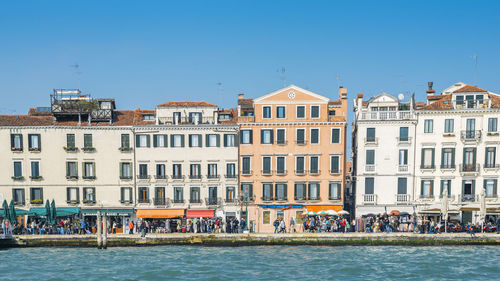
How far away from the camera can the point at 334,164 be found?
118 ft

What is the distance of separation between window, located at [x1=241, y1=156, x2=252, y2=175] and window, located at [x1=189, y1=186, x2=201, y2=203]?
3.90 meters

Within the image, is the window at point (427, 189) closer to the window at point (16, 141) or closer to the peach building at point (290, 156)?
the peach building at point (290, 156)

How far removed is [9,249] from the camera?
1233 inches

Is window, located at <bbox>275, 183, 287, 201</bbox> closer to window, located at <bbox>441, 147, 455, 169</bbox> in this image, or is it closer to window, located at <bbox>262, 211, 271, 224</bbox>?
window, located at <bbox>262, 211, 271, 224</bbox>

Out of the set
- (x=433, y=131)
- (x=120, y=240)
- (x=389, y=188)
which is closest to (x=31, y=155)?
(x=120, y=240)

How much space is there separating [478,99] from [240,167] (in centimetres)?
1898

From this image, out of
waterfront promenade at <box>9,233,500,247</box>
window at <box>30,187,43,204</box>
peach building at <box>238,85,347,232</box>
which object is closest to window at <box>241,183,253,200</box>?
peach building at <box>238,85,347,232</box>

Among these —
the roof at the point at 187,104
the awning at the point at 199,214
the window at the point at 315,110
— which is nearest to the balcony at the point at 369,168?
the window at the point at 315,110

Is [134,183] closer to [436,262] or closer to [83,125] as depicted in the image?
[83,125]

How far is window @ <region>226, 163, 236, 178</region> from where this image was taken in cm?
3634

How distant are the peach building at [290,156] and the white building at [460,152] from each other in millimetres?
6308

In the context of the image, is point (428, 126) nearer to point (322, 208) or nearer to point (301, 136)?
point (301, 136)

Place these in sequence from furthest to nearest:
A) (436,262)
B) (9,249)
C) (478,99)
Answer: (478,99) < (9,249) < (436,262)

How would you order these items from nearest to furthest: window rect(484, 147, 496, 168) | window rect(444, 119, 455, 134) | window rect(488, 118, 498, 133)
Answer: window rect(488, 118, 498, 133)
window rect(484, 147, 496, 168)
window rect(444, 119, 455, 134)
